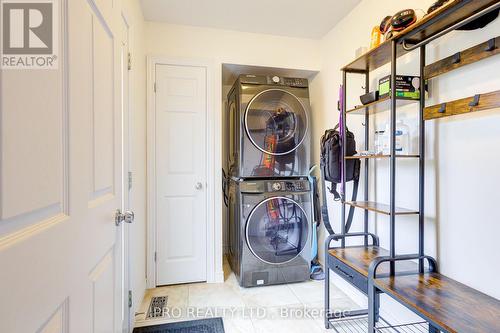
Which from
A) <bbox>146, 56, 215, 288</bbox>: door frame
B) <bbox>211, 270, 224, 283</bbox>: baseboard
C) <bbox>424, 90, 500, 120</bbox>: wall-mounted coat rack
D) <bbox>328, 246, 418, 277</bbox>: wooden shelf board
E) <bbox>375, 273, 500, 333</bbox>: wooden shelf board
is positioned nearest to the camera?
<bbox>375, 273, 500, 333</bbox>: wooden shelf board

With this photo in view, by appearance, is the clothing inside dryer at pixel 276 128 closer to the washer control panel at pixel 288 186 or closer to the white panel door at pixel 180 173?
the washer control panel at pixel 288 186

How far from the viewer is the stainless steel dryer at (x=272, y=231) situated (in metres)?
2.30

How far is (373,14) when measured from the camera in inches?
75.0

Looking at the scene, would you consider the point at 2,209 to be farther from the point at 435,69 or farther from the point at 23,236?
the point at 435,69

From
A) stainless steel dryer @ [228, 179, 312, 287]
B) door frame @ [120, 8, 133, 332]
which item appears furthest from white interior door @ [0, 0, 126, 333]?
stainless steel dryer @ [228, 179, 312, 287]

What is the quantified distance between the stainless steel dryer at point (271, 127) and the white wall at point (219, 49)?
21cm

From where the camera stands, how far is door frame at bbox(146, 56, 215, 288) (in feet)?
7.55

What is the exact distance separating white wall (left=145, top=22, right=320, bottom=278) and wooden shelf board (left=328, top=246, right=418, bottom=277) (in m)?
1.19

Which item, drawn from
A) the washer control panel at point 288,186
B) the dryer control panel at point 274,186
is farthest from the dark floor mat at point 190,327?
the washer control panel at point 288,186

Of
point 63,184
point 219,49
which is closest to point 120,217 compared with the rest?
point 63,184

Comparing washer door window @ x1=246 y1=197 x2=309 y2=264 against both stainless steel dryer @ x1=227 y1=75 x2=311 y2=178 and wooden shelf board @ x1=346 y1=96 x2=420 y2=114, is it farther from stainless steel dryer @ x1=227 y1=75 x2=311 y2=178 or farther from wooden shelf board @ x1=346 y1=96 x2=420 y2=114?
wooden shelf board @ x1=346 y1=96 x2=420 y2=114

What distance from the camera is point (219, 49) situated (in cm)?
246

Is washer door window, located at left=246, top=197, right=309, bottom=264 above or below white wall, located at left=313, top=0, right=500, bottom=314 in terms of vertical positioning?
below

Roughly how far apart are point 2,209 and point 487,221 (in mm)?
1714
